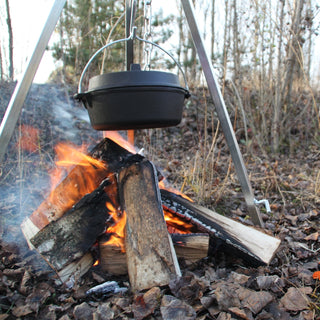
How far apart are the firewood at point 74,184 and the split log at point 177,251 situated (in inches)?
14.1

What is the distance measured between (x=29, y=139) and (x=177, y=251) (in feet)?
9.56

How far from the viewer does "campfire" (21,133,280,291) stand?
146 centimetres

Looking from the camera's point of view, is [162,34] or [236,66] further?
[162,34]

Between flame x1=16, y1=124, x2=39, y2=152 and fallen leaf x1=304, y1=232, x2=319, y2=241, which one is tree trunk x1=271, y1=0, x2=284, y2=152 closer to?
fallen leaf x1=304, y1=232, x2=319, y2=241

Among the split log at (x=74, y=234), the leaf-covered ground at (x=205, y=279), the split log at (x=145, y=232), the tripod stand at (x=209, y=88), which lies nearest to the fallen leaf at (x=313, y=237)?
the leaf-covered ground at (x=205, y=279)

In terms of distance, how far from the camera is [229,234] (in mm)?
1702

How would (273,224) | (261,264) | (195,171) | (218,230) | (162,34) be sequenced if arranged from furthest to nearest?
(162,34)
(195,171)
(273,224)
(218,230)
(261,264)

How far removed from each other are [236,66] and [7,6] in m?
3.73

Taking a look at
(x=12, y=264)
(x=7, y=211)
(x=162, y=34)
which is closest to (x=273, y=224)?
(x=12, y=264)

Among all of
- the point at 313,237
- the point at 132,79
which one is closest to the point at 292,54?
A: the point at 313,237

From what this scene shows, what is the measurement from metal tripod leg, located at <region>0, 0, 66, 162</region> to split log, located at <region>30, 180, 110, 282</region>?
0.45 meters

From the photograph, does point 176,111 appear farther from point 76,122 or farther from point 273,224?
point 76,122

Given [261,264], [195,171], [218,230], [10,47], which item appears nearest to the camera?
[261,264]

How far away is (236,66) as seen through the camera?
5051 millimetres
